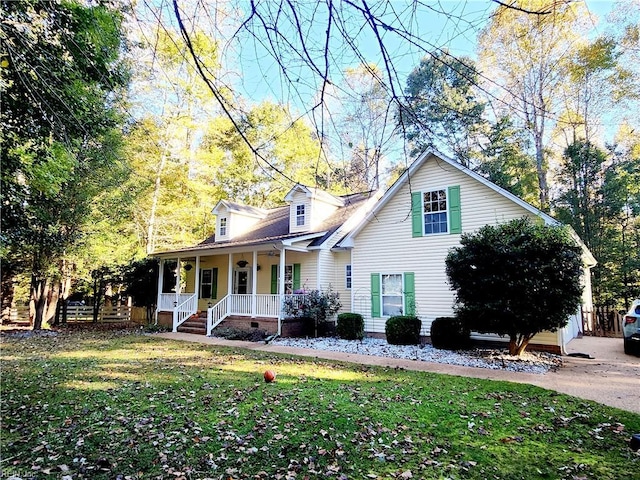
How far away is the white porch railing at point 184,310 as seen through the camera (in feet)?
49.3

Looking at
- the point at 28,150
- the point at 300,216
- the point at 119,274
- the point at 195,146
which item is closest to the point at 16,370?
the point at 28,150

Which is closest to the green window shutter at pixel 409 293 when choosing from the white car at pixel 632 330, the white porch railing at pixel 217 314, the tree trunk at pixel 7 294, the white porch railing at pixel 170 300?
the white car at pixel 632 330

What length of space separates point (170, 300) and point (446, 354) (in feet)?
40.5

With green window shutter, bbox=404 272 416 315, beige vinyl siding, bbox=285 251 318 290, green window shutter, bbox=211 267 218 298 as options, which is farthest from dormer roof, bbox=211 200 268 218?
green window shutter, bbox=404 272 416 315

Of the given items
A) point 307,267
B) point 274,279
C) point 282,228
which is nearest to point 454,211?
point 307,267

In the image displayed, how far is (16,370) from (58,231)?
27.8ft

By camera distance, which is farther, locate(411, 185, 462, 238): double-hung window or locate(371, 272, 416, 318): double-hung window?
locate(371, 272, 416, 318): double-hung window

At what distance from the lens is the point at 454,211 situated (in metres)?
11.5

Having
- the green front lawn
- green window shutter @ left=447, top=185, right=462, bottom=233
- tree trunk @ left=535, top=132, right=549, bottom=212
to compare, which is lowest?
the green front lawn

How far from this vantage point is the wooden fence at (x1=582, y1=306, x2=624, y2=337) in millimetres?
15403

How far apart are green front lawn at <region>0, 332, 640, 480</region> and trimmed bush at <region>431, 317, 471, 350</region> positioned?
11.4ft

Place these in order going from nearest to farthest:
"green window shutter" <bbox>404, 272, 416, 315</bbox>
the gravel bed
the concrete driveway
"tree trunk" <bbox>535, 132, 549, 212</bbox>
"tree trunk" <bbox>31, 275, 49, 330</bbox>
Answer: the concrete driveway < the gravel bed < "green window shutter" <bbox>404, 272, 416, 315</bbox> < "tree trunk" <bbox>31, 275, 49, 330</bbox> < "tree trunk" <bbox>535, 132, 549, 212</bbox>

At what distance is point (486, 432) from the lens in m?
4.04

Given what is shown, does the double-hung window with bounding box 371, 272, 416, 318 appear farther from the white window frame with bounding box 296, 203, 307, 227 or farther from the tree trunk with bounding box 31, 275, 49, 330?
the tree trunk with bounding box 31, 275, 49, 330
